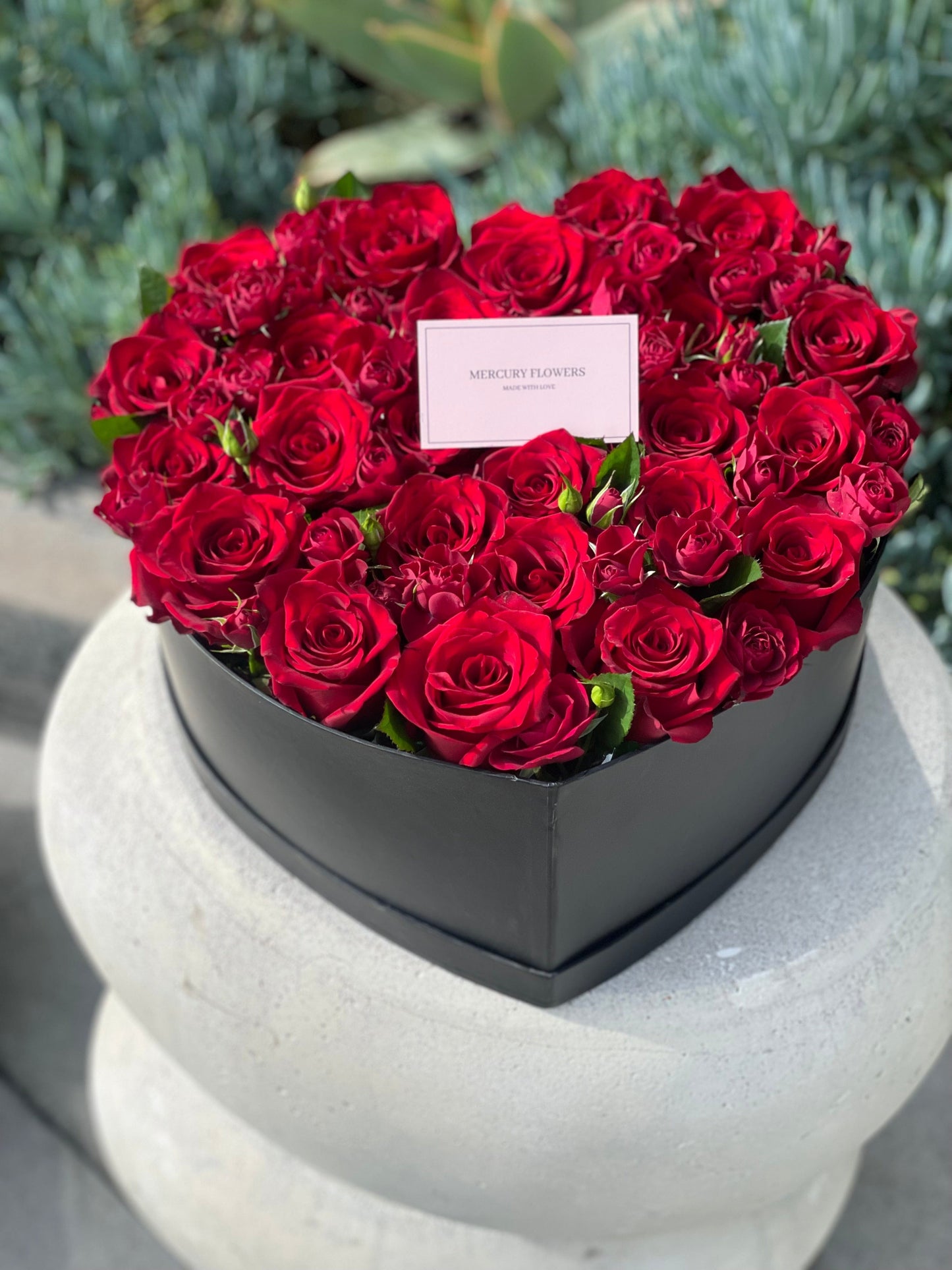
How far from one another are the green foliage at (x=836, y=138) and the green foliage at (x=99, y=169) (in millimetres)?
392

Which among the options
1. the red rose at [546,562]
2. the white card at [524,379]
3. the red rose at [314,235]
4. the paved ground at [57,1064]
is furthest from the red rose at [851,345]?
the paved ground at [57,1064]

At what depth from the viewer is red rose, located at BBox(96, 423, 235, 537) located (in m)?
0.74

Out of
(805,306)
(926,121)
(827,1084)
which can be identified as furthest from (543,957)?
(926,121)

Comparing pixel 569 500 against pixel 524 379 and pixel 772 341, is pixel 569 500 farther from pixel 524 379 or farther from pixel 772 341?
pixel 772 341

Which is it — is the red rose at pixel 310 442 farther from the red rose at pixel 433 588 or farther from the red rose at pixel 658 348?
the red rose at pixel 658 348

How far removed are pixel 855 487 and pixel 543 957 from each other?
33 centimetres

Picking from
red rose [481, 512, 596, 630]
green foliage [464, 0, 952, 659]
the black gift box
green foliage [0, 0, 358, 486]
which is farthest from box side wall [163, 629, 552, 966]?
green foliage [0, 0, 358, 486]

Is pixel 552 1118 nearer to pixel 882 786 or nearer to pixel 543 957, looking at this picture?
pixel 543 957

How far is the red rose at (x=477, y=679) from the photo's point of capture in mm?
601

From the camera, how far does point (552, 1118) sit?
0.73m

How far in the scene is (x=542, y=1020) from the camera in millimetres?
745

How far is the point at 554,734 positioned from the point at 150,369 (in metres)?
0.41

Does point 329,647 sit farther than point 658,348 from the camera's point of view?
No

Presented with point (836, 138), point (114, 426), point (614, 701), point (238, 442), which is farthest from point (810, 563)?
point (836, 138)
